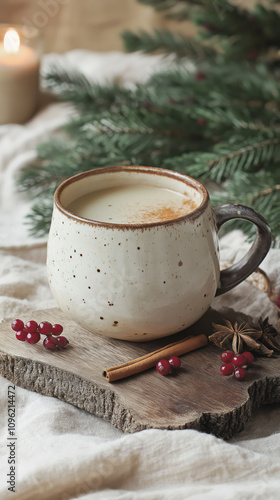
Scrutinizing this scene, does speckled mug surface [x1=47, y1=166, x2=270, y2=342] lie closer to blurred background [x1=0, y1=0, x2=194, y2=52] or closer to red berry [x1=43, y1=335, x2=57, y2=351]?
red berry [x1=43, y1=335, x2=57, y2=351]

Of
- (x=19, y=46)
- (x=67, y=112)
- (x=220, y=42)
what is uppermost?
(x=220, y=42)

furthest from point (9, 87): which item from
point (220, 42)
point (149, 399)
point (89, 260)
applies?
point (149, 399)

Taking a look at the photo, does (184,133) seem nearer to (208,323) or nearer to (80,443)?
(208,323)

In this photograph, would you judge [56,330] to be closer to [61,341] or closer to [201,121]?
[61,341]

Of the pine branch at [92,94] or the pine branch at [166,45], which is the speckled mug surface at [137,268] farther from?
the pine branch at [166,45]

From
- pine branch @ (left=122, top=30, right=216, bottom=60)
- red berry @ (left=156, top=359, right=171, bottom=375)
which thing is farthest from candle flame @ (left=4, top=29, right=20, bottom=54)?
red berry @ (left=156, top=359, right=171, bottom=375)

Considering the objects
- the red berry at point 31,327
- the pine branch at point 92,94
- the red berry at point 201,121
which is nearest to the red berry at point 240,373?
the red berry at point 31,327

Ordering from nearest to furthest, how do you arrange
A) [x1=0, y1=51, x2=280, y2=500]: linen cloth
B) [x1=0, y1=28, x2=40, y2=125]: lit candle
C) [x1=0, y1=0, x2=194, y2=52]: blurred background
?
1. [x1=0, y1=51, x2=280, y2=500]: linen cloth
2. [x1=0, y1=28, x2=40, y2=125]: lit candle
3. [x1=0, y1=0, x2=194, y2=52]: blurred background
